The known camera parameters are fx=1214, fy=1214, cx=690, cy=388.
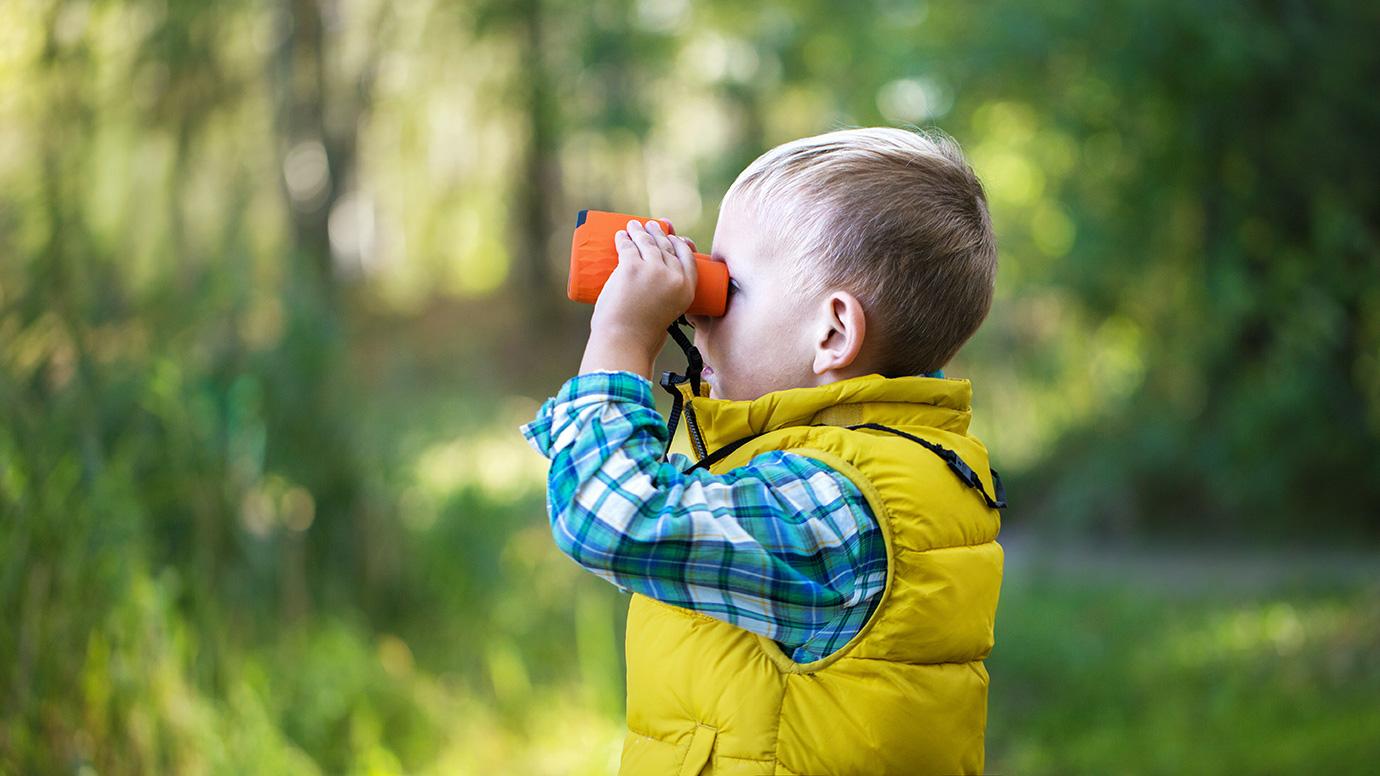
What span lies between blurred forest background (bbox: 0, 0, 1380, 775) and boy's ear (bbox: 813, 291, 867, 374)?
3.64ft

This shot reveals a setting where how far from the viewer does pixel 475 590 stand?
4535mm

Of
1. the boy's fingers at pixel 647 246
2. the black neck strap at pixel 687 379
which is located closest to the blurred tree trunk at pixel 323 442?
the black neck strap at pixel 687 379

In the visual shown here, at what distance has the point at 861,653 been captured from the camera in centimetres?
148

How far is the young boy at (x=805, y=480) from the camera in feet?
4.62

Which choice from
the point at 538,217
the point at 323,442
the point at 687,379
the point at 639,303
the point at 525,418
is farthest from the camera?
the point at 538,217

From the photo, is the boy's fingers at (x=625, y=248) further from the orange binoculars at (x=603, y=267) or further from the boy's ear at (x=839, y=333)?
the boy's ear at (x=839, y=333)

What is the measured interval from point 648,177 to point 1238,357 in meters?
17.3

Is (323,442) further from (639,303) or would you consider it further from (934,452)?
(934,452)

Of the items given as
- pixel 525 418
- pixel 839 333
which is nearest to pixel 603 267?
pixel 839 333

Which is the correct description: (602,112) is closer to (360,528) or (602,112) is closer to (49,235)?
(360,528)

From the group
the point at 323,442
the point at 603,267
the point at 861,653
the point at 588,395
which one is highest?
the point at 603,267

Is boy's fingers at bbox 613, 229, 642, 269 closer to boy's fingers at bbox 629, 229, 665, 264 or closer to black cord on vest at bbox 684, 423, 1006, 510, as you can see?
boy's fingers at bbox 629, 229, 665, 264

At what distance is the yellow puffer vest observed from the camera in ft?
4.83

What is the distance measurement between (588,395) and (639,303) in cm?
15
